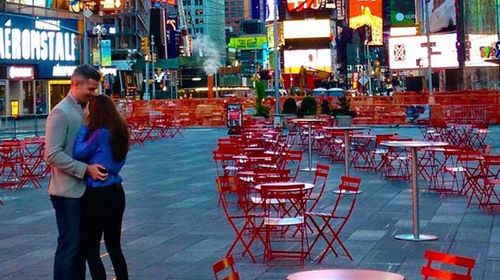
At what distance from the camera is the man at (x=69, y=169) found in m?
6.57

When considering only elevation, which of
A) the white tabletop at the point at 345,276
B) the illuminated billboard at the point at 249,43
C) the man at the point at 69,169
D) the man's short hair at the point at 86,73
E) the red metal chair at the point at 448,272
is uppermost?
the illuminated billboard at the point at 249,43

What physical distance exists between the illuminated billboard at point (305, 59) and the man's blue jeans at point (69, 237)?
81.5 meters

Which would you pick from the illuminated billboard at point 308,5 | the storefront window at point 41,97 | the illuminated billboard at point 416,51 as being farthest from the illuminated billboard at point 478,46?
the storefront window at point 41,97

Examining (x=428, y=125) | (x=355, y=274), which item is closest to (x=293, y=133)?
(x=428, y=125)

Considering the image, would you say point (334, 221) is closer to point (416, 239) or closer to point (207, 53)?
point (416, 239)

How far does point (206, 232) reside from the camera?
11953 mm

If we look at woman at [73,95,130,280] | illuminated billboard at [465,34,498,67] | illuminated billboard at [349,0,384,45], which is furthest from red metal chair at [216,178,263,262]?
illuminated billboard at [349,0,384,45]

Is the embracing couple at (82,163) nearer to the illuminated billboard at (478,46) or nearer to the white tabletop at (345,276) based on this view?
the white tabletop at (345,276)

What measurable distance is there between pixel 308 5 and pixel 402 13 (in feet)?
98.3

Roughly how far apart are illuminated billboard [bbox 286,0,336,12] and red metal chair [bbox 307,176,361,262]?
238 feet

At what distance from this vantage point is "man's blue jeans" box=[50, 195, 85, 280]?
6.68m

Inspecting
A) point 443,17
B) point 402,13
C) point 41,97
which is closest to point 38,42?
point 41,97

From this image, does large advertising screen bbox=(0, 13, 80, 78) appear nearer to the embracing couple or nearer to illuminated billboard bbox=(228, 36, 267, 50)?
the embracing couple

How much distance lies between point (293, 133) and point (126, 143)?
2078cm
